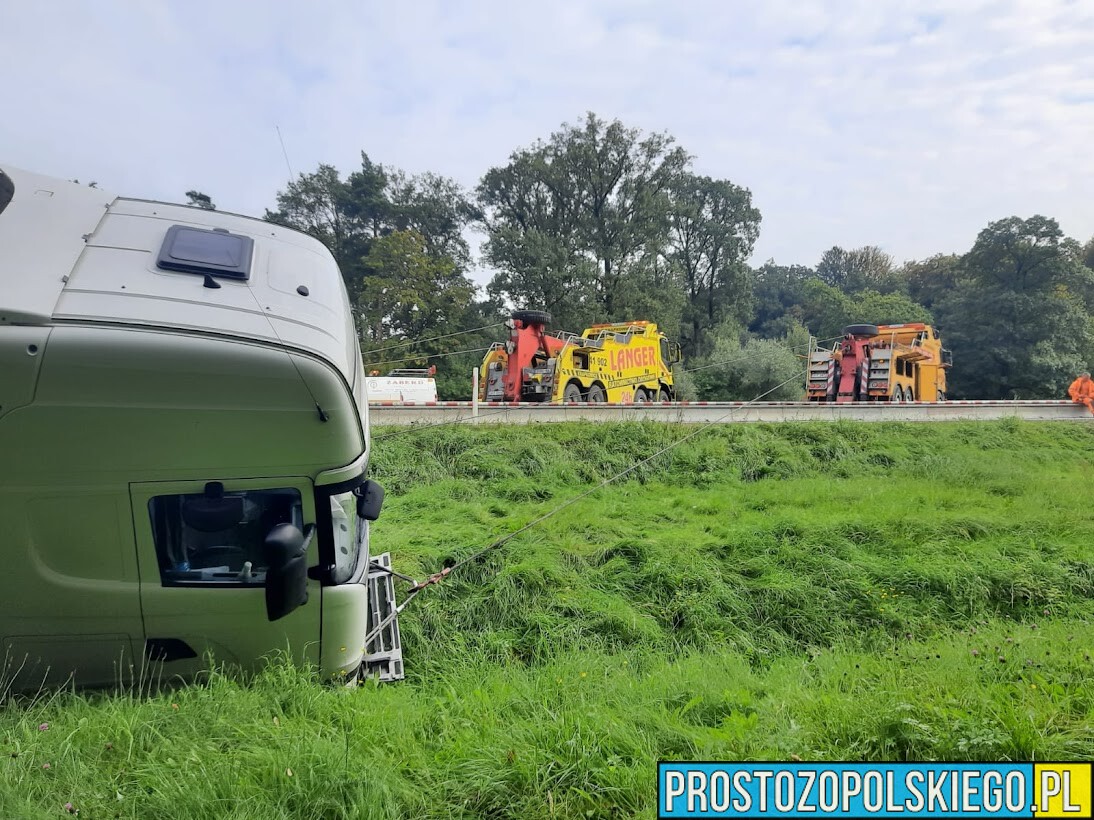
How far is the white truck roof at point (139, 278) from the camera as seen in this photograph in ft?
9.85

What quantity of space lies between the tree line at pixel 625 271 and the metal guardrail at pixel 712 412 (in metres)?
10.1

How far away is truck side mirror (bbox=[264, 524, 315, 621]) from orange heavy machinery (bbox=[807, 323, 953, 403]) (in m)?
18.7

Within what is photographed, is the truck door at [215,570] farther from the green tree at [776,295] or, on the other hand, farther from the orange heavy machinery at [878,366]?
the green tree at [776,295]

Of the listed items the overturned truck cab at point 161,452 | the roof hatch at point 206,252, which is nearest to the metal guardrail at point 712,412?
the roof hatch at point 206,252

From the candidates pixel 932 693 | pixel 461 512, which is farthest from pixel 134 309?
pixel 461 512

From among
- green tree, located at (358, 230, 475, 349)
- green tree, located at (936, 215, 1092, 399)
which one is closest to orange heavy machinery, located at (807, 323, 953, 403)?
green tree, located at (936, 215, 1092, 399)

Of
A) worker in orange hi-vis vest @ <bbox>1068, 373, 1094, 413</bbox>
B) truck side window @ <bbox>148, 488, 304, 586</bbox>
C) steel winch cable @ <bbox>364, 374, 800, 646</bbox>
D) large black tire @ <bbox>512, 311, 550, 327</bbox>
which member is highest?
large black tire @ <bbox>512, 311, 550, 327</bbox>

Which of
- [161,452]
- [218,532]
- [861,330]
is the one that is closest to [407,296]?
[861,330]

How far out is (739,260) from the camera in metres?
38.2

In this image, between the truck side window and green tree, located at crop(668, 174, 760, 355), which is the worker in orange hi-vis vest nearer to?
green tree, located at crop(668, 174, 760, 355)

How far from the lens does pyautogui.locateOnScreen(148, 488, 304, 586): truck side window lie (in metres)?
3.32

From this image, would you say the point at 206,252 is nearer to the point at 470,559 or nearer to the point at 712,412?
the point at 470,559

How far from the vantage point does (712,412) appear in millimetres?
14711

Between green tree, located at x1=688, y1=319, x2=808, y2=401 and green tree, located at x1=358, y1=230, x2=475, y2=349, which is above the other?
green tree, located at x1=358, y1=230, x2=475, y2=349
